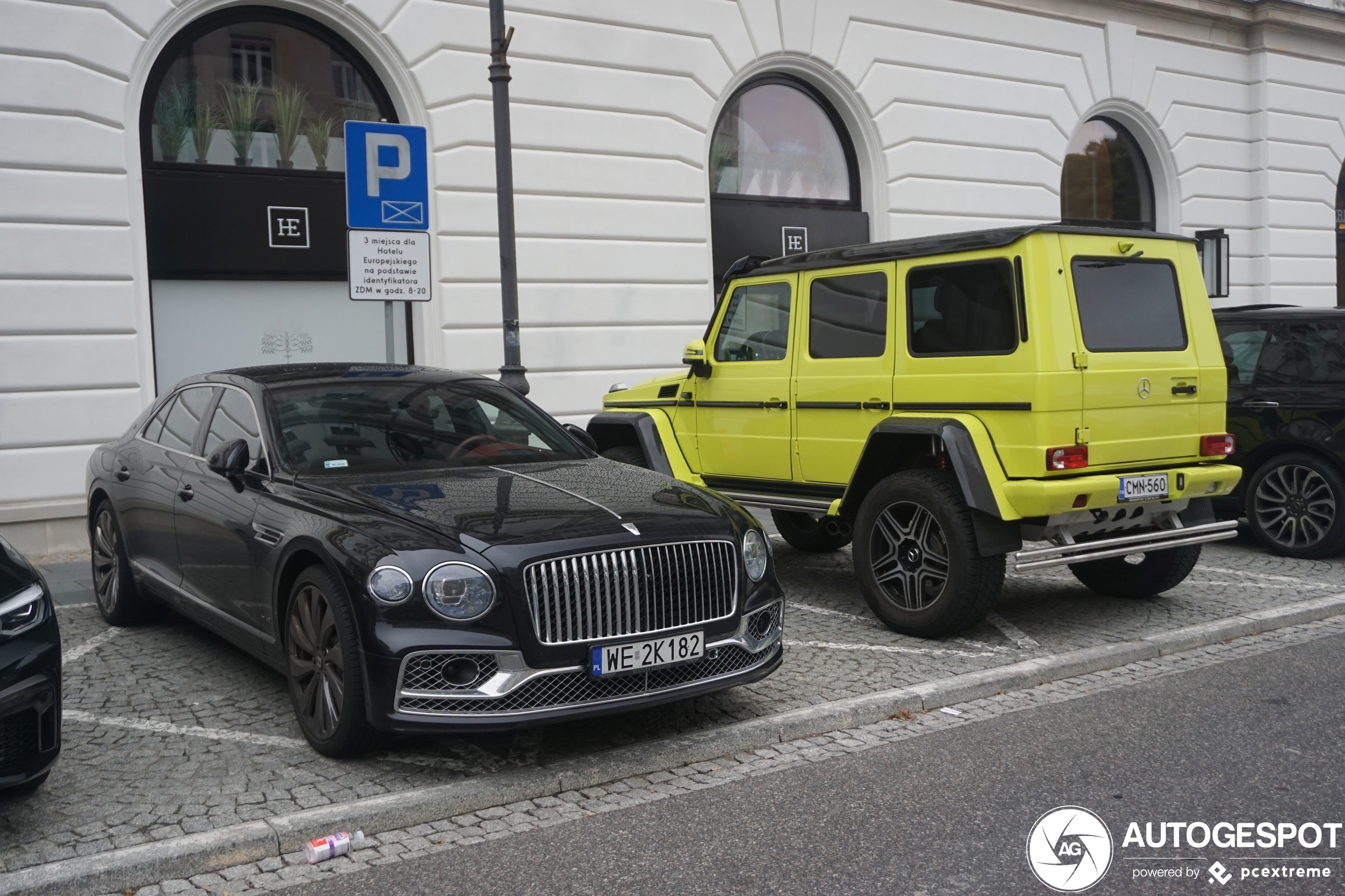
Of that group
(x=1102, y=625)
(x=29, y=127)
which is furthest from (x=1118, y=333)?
(x=29, y=127)

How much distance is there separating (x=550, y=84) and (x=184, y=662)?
7984 mm

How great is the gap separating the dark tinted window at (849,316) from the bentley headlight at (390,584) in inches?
134

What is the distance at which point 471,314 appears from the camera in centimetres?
1205

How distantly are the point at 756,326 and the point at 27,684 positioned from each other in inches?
191

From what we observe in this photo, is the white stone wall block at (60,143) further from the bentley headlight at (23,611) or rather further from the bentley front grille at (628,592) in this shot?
the bentley front grille at (628,592)

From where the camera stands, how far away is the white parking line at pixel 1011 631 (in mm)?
6410

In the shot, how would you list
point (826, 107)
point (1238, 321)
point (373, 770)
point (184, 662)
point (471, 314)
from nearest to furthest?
point (373, 770) < point (184, 662) < point (1238, 321) < point (471, 314) < point (826, 107)

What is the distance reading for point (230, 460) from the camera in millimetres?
5262

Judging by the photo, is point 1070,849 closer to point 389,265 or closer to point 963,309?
point 963,309

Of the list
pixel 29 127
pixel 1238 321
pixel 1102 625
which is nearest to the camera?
pixel 1102 625

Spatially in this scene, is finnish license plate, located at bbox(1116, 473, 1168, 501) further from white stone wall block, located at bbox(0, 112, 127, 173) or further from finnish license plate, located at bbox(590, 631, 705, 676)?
white stone wall block, located at bbox(0, 112, 127, 173)

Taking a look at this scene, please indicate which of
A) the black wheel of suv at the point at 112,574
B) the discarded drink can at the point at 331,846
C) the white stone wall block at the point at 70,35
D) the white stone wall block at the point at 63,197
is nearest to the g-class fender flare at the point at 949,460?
the discarded drink can at the point at 331,846

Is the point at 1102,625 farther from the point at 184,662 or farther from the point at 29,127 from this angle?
the point at 29,127

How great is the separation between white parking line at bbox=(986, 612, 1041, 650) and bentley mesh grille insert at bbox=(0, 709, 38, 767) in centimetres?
454
